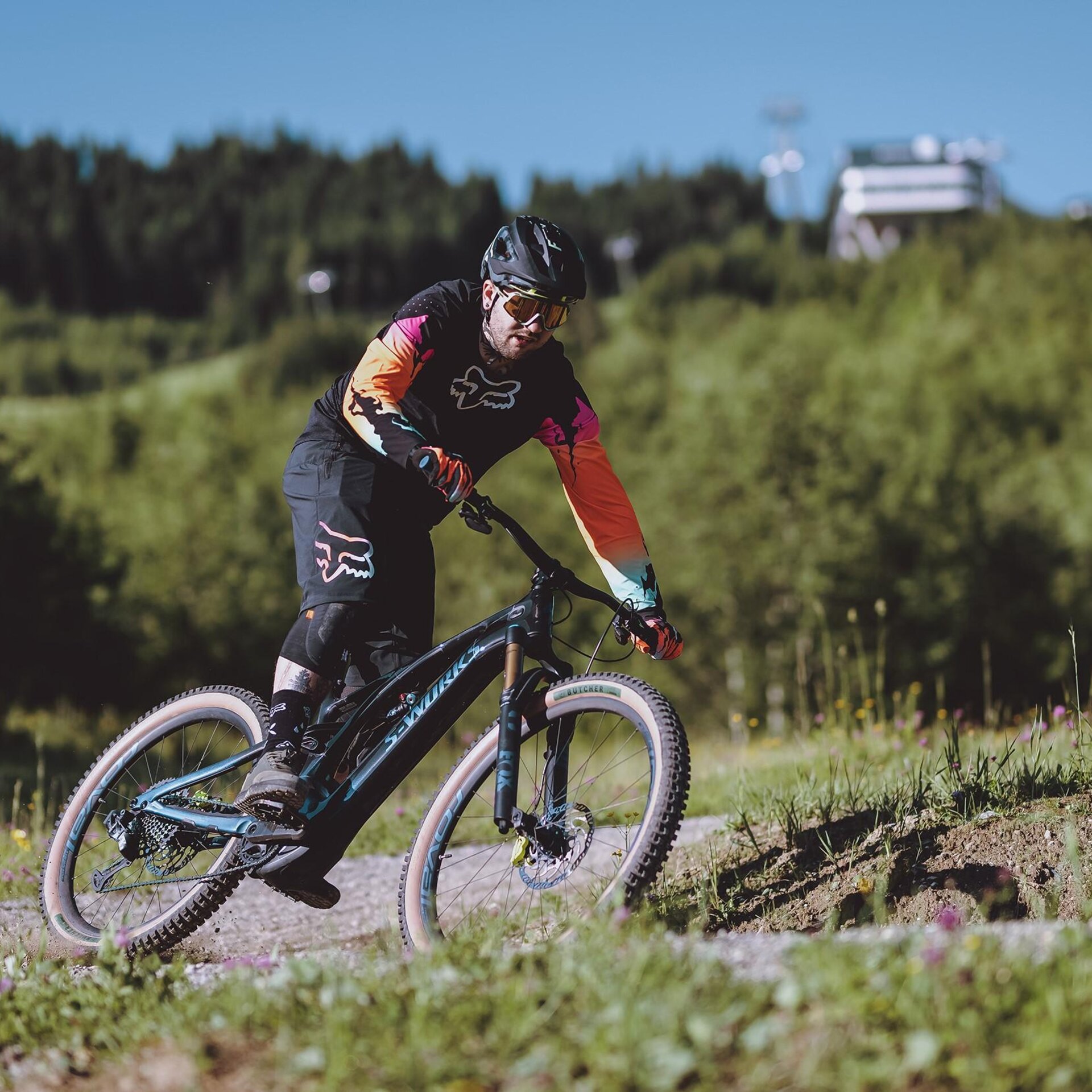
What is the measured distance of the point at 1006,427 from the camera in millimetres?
55844

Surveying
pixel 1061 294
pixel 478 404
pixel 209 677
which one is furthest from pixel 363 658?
pixel 1061 294

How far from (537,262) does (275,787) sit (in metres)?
2.04

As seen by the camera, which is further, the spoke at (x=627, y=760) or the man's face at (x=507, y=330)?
the man's face at (x=507, y=330)

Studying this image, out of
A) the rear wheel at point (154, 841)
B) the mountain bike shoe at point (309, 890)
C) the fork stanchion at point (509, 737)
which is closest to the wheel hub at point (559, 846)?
the fork stanchion at point (509, 737)

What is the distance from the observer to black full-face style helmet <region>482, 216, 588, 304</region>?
407 cm

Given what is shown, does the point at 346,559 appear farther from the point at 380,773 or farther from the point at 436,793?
the point at 436,793

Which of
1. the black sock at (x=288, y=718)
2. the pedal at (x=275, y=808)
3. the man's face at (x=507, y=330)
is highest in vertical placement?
Result: the man's face at (x=507, y=330)

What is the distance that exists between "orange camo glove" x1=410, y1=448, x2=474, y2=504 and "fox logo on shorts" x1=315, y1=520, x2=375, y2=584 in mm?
497

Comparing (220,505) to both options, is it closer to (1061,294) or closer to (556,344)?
(556,344)

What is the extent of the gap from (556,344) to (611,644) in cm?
3649

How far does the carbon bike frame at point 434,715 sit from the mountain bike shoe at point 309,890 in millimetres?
61

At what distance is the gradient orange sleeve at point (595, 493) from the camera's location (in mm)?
4434

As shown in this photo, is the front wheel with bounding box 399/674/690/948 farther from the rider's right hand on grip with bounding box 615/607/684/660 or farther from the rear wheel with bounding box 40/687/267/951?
the rear wheel with bounding box 40/687/267/951

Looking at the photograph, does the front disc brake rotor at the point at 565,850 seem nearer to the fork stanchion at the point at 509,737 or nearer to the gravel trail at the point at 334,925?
the fork stanchion at the point at 509,737
